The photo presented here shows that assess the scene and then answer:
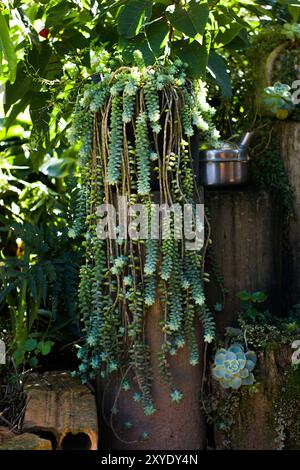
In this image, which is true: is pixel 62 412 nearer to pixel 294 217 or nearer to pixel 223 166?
pixel 223 166

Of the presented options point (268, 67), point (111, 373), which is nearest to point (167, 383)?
point (111, 373)

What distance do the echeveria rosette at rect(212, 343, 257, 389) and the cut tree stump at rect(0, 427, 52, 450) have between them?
0.67 m

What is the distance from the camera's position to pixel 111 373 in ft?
9.57

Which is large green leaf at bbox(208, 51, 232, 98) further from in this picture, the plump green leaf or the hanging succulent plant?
the plump green leaf

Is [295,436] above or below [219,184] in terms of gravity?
below

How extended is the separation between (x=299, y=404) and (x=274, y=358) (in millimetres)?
191

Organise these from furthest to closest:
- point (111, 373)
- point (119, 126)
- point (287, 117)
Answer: point (287, 117)
point (111, 373)
point (119, 126)

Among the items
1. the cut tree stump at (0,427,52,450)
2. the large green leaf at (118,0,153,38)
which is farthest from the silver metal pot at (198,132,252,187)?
the cut tree stump at (0,427,52,450)

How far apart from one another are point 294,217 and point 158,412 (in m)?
1.04

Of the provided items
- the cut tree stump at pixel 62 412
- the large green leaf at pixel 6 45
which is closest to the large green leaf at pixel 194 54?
the large green leaf at pixel 6 45

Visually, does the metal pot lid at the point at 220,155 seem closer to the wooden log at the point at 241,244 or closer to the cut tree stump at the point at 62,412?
the wooden log at the point at 241,244

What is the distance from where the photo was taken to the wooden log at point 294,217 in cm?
331

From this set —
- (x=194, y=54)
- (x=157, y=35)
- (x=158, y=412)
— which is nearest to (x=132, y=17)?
(x=157, y=35)

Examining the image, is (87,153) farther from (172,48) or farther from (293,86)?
(293,86)
